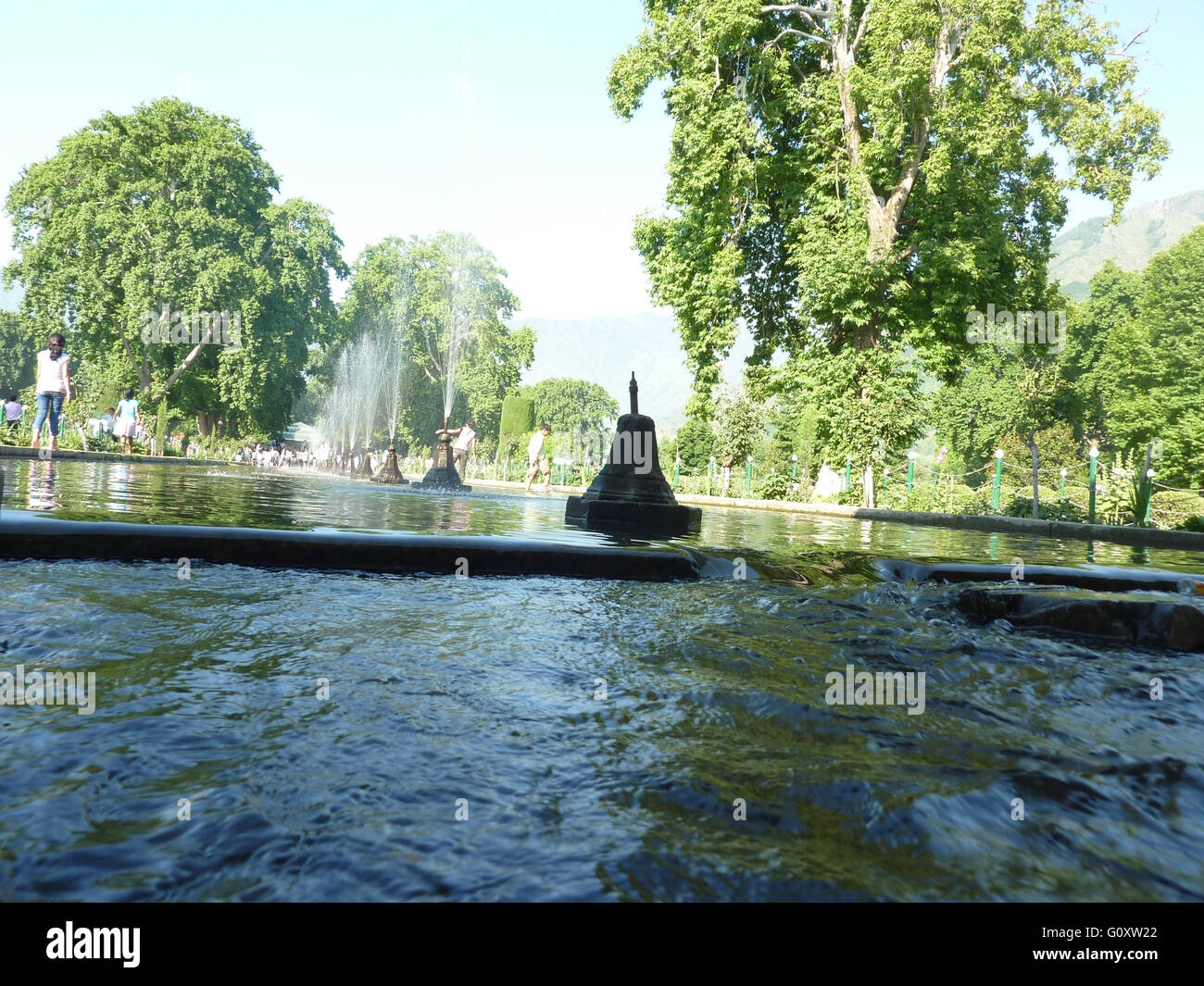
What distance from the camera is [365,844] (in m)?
1.52

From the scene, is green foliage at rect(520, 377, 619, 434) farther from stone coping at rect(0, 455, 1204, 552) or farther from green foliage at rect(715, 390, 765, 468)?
stone coping at rect(0, 455, 1204, 552)

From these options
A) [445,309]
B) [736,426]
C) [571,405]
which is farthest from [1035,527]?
[571,405]

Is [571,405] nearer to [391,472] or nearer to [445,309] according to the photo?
[445,309]

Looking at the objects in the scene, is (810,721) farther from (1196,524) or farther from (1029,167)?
(1029,167)

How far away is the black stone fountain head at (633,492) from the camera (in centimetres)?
824

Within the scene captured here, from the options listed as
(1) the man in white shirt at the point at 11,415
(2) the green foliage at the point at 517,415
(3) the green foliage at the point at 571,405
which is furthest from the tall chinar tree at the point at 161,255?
(3) the green foliage at the point at 571,405

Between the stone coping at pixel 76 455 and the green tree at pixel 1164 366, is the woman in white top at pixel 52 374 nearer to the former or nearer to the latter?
the stone coping at pixel 76 455

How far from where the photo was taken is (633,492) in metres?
8.33

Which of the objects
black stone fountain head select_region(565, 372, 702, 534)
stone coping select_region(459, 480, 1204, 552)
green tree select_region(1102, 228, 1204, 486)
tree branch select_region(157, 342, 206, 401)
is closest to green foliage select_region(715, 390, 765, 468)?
stone coping select_region(459, 480, 1204, 552)

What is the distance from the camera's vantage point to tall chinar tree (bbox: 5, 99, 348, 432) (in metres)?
34.2
